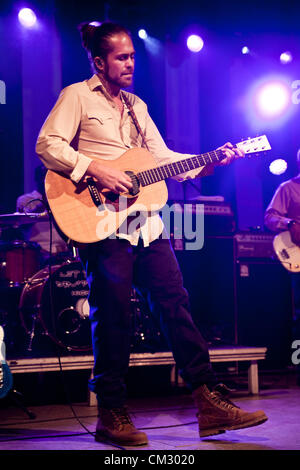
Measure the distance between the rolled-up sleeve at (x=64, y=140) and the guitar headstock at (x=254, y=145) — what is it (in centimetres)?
87

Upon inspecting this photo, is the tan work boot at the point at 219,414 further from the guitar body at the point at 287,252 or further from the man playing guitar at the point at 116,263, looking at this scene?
the guitar body at the point at 287,252

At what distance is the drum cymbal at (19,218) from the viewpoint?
14.2ft

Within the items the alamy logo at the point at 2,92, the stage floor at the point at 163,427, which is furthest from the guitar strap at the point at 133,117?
the alamy logo at the point at 2,92

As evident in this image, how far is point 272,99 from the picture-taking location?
733 cm

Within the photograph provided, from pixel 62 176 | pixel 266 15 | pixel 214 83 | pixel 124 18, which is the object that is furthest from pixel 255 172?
pixel 62 176

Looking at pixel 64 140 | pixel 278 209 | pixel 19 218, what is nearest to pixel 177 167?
pixel 64 140

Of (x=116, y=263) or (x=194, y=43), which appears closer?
(x=116, y=263)

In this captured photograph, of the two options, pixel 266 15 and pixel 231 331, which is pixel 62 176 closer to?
pixel 231 331

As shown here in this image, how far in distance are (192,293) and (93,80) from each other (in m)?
3.03

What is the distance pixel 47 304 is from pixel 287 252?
231cm

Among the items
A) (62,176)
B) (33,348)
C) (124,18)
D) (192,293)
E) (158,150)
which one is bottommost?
(33,348)

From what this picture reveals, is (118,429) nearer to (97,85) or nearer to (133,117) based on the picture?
(133,117)

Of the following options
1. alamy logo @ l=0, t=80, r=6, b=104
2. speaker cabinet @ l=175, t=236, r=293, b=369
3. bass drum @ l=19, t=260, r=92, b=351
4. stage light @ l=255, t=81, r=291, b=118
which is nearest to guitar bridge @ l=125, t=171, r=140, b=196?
bass drum @ l=19, t=260, r=92, b=351

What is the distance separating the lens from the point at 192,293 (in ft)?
18.0
